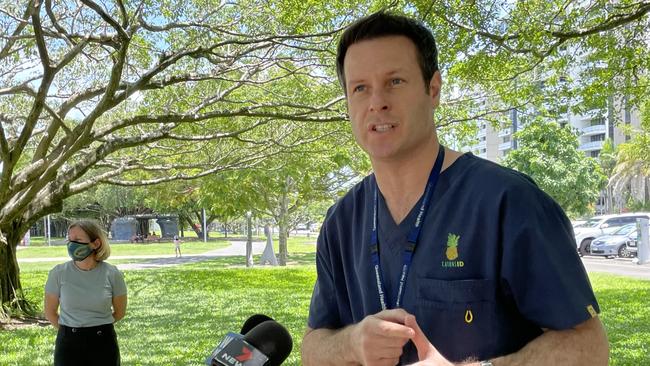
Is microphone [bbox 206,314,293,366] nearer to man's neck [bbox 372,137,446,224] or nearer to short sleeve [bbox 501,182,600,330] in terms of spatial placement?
man's neck [bbox 372,137,446,224]

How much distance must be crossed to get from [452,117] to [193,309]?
7.08 meters

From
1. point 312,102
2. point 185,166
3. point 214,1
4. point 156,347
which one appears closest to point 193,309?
point 185,166

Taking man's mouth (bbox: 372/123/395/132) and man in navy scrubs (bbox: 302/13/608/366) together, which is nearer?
man in navy scrubs (bbox: 302/13/608/366)

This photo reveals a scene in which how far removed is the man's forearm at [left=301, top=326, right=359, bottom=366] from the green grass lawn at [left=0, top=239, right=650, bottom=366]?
6250mm

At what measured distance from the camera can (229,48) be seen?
449 inches

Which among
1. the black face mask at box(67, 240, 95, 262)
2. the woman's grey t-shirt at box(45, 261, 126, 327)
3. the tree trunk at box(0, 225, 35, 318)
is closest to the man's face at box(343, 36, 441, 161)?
the woman's grey t-shirt at box(45, 261, 126, 327)

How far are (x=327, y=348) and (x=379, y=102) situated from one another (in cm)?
73

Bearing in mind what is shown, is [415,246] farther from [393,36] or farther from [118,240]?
[118,240]

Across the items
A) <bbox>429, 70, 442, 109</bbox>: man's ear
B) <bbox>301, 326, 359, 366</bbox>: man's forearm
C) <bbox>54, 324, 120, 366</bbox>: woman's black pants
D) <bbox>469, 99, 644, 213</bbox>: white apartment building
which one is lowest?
<bbox>54, 324, 120, 366</bbox>: woman's black pants

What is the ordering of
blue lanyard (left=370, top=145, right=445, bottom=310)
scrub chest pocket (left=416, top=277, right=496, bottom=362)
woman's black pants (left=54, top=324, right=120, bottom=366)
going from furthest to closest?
woman's black pants (left=54, top=324, right=120, bottom=366) < blue lanyard (left=370, top=145, right=445, bottom=310) < scrub chest pocket (left=416, top=277, right=496, bottom=362)

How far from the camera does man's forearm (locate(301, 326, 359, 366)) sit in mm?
1638

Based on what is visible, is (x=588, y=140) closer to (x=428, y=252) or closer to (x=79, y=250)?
(x=79, y=250)

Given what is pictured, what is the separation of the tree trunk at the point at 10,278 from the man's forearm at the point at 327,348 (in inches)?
453

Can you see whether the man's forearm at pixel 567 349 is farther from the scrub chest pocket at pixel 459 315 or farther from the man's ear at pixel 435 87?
the man's ear at pixel 435 87
